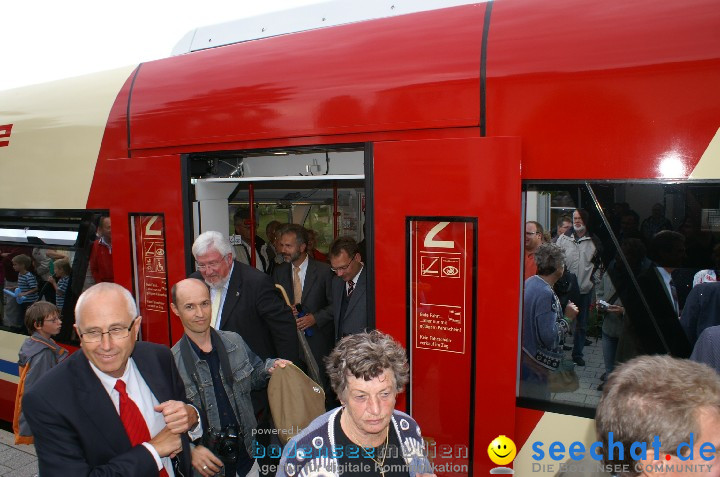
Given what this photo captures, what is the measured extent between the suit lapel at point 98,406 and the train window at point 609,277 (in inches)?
66.1

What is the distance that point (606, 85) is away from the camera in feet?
7.22

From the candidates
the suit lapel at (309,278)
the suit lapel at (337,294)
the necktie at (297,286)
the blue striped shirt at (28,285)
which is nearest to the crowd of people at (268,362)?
the suit lapel at (337,294)

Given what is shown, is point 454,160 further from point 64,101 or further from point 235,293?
point 64,101

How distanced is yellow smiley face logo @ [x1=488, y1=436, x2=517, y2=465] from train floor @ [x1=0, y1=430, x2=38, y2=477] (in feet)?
11.5

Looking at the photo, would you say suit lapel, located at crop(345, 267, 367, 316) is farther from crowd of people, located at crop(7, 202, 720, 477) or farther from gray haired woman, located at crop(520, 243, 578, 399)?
gray haired woman, located at crop(520, 243, 578, 399)

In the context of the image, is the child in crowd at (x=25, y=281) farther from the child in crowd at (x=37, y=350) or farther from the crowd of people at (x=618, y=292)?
the crowd of people at (x=618, y=292)

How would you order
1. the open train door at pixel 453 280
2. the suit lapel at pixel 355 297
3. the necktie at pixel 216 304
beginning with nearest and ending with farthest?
the open train door at pixel 453 280, the necktie at pixel 216 304, the suit lapel at pixel 355 297

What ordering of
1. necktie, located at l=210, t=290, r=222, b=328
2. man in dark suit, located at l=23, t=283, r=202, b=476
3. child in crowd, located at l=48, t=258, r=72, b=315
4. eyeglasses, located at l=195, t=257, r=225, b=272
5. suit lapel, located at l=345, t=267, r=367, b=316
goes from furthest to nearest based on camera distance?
1. child in crowd, located at l=48, t=258, r=72, b=315
2. suit lapel, located at l=345, t=267, r=367, b=316
3. necktie, located at l=210, t=290, r=222, b=328
4. eyeglasses, located at l=195, t=257, r=225, b=272
5. man in dark suit, located at l=23, t=283, r=202, b=476

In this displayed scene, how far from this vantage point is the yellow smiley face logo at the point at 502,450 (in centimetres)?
236

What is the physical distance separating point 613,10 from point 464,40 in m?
0.64

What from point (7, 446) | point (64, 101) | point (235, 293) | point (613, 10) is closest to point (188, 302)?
point (235, 293)

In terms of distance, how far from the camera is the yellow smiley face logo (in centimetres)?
236

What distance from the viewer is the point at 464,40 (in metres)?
2.52

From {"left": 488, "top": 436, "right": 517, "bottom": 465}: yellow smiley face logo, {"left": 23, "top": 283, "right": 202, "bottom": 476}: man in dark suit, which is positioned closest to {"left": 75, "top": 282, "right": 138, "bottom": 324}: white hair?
{"left": 23, "top": 283, "right": 202, "bottom": 476}: man in dark suit
